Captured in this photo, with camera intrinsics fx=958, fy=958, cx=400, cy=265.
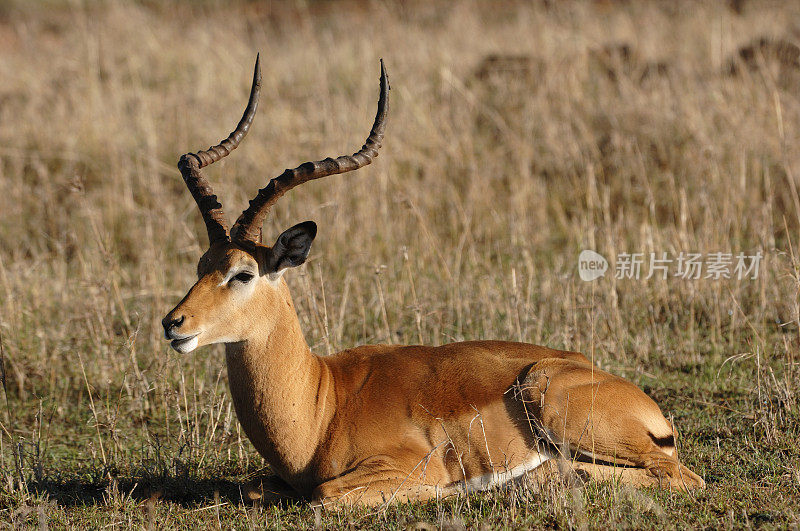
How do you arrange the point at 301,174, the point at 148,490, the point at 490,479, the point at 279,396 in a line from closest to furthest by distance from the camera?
the point at 301,174 < the point at 279,396 < the point at 490,479 < the point at 148,490

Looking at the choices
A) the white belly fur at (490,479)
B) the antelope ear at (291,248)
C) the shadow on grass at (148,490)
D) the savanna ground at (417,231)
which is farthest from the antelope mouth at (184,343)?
the white belly fur at (490,479)

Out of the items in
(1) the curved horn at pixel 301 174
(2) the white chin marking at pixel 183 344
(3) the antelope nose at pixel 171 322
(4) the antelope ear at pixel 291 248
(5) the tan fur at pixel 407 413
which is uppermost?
(1) the curved horn at pixel 301 174

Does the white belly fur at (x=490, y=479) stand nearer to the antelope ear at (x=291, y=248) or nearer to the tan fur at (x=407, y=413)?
the tan fur at (x=407, y=413)

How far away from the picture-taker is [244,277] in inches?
191

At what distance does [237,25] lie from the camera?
67.3 feet

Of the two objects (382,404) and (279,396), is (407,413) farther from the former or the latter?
(279,396)

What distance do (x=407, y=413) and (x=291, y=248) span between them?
109 centimetres

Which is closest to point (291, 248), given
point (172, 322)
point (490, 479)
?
point (172, 322)

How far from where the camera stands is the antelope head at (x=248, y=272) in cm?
467

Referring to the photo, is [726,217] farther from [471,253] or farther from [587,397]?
[587,397]

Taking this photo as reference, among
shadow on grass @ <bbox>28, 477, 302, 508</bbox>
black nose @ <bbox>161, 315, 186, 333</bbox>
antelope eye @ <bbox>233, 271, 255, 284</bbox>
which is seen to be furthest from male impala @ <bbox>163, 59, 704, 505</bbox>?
shadow on grass @ <bbox>28, 477, 302, 508</bbox>

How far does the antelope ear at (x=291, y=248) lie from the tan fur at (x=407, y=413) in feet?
0.19

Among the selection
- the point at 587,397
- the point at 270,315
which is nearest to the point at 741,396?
the point at 587,397

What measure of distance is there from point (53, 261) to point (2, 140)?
3906mm
